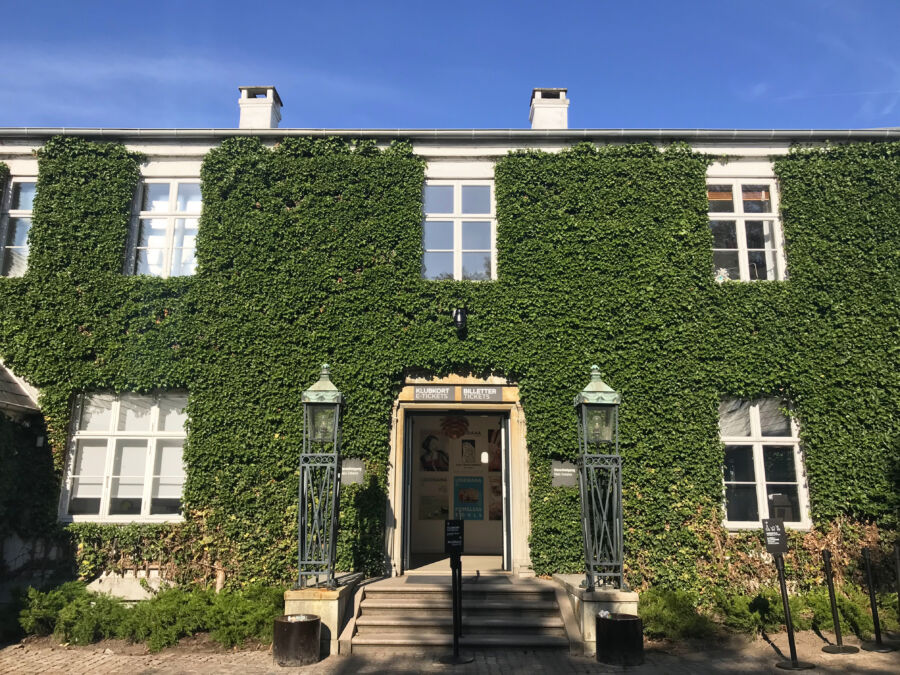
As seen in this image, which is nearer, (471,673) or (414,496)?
(471,673)

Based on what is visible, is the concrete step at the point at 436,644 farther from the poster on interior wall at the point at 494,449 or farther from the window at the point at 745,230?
the window at the point at 745,230

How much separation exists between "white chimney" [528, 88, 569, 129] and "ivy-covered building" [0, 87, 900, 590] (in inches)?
43.5

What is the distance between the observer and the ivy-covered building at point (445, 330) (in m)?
9.85

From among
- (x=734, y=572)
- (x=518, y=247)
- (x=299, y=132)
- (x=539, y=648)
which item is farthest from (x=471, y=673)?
(x=299, y=132)

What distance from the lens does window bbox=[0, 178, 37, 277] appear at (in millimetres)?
10977

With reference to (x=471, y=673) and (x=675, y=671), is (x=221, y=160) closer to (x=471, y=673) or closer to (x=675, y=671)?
(x=471, y=673)

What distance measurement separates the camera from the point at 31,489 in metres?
9.94

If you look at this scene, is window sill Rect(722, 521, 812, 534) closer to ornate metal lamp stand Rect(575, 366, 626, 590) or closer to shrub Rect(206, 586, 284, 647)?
ornate metal lamp stand Rect(575, 366, 626, 590)

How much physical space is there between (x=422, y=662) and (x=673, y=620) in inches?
125

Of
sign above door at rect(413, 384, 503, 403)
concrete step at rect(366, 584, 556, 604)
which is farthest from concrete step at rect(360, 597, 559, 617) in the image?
sign above door at rect(413, 384, 503, 403)

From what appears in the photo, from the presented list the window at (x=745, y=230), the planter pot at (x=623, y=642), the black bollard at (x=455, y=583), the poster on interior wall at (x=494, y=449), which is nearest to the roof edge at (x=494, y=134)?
the window at (x=745, y=230)

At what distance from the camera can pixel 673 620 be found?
824cm

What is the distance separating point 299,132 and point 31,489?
271 inches

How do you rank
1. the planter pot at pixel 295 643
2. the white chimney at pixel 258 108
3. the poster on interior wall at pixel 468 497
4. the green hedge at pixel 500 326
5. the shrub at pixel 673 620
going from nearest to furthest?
the planter pot at pixel 295 643
the shrub at pixel 673 620
the green hedge at pixel 500 326
the white chimney at pixel 258 108
the poster on interior wall at pixel 468 497
